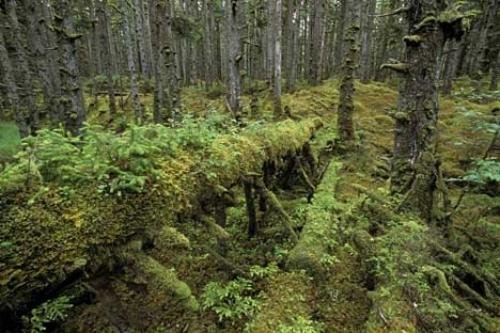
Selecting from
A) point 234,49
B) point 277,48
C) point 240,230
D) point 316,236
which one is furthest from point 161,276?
point 277,48

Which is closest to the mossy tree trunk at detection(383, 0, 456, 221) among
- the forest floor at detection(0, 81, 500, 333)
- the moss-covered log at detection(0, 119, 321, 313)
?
the forest floor at detection(0, 81, 500, 333)

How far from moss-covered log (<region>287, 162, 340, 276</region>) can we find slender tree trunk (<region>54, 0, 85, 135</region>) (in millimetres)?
6199

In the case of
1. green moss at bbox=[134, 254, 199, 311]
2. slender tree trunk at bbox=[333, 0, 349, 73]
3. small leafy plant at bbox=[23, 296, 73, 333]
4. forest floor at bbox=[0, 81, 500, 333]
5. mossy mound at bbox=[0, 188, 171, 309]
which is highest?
slender tree trunk at bbox=[333, 0, 349, 73]

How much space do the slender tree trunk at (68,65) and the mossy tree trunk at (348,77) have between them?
7.07 metres

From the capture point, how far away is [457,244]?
5.34 meters

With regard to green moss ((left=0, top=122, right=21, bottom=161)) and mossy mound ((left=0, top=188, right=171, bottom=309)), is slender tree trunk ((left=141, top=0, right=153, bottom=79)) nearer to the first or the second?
green moss ((left=0, top=122, right=21, bottom=161))

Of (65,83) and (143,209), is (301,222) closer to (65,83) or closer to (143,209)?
(143,209)

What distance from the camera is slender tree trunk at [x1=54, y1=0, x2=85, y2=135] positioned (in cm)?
748

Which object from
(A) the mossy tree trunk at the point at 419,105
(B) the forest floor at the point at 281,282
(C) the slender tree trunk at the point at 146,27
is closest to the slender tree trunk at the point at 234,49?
(C) the slender tree trunk at the point at 146,27

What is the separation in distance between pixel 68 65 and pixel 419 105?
7.74 meters

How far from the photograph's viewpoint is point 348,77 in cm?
973

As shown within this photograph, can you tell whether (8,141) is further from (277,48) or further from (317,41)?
(317,41)

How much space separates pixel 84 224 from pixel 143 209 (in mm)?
477

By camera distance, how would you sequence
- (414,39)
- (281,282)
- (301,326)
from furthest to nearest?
1. (414,39)
2. (281,282)
3. (301,326)
